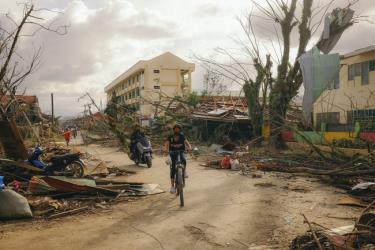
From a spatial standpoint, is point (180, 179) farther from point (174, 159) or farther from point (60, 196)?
point (60, 196)

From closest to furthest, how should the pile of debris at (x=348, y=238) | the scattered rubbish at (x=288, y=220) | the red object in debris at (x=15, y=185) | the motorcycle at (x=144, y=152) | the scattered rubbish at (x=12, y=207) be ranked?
the pile of debris at (x=348, y=238) → the scattered rubbish at (x=288, y=220) → the scattered rubbish at (x=12, y=207) → the red object in debris at (x=15, y=185) → the motorcycle at (x=144, y=152)

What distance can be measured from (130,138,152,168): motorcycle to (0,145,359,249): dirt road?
195 inches

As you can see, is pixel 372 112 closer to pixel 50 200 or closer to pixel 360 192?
pixel 360 192

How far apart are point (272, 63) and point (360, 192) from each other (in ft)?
44.9

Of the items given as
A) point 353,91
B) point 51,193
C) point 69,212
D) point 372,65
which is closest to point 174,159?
point 69,212

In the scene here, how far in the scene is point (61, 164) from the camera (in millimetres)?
11352

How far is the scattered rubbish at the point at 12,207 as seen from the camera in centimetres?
698

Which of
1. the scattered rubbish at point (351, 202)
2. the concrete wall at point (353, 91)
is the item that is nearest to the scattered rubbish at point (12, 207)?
the scattered rubbish at point (351, 202)

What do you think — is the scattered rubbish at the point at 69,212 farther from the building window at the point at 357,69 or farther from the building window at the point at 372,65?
the building window at the point at 357,69

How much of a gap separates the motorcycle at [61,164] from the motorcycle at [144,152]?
3141 mm

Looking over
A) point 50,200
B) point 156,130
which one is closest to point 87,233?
point 50,200

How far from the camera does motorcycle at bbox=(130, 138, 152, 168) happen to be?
14602 mm

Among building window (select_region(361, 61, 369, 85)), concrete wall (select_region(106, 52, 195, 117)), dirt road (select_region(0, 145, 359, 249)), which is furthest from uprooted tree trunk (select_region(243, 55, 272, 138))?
concrete wall (select_region(106, 52, 195, 117))

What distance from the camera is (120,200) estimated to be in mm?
8516
